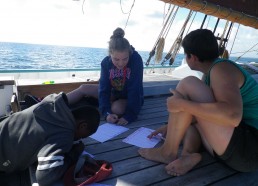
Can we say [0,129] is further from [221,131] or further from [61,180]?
[221,131]

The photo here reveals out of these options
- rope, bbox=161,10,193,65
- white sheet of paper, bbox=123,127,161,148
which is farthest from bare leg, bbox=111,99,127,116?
rope, bbox=161,10,193,65

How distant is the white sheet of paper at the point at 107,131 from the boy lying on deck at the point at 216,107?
0.64 m

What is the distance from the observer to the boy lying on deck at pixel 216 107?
1.40 m

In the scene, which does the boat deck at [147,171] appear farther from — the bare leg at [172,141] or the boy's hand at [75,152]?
the boy's hand at [75,152]

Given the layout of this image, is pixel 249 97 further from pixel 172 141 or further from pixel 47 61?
pixel 47 61

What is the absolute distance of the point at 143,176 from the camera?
1.65 m

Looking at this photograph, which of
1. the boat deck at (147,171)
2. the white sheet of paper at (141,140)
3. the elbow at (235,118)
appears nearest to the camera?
the elbow at (235,118)

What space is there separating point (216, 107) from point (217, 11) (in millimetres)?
2242

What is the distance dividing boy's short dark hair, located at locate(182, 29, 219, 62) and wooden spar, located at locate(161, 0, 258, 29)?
4.34ft

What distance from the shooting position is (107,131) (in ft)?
7.67

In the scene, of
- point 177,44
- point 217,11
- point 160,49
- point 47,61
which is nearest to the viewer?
point 217,11

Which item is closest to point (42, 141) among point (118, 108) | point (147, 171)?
point (147, 171)

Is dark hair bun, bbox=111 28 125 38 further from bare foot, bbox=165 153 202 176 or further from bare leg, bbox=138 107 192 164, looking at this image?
bare foot, bbox=165 153 202 176

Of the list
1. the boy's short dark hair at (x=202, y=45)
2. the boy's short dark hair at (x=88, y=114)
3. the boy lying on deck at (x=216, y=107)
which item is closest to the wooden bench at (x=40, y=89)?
the boy's short dark hair at (x=88, y=114)
